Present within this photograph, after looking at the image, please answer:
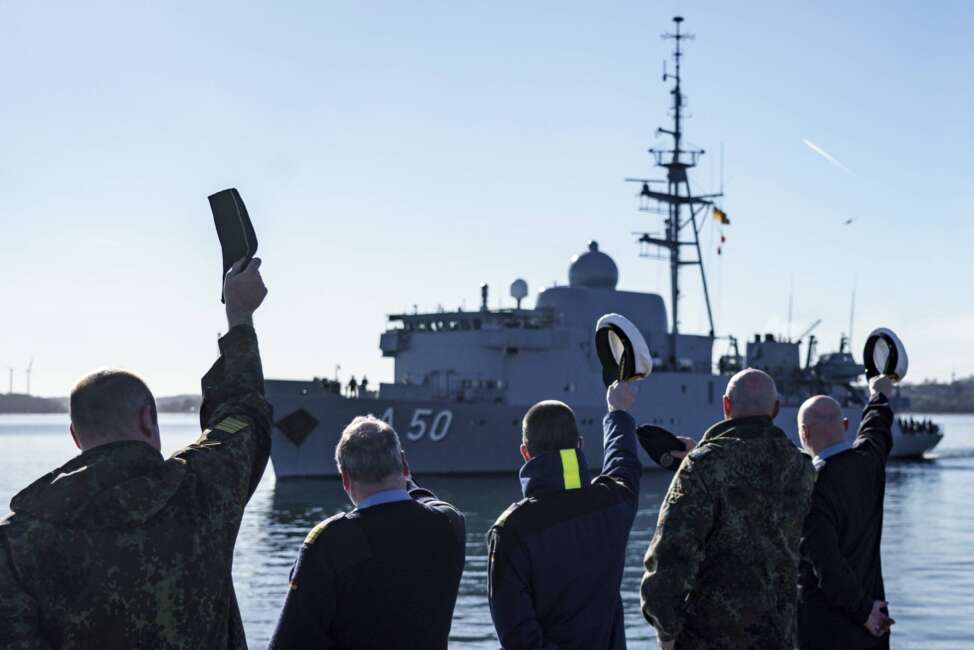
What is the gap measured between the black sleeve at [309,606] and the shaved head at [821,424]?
2.41m

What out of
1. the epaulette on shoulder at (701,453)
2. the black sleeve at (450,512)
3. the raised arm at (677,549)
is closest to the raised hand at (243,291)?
the black sleeve at (450,512)

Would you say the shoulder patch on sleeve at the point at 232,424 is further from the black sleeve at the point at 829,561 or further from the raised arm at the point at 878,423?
the raised arm at the point at 878,423

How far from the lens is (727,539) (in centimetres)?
358

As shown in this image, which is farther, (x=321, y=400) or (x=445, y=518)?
(x=321, y=400)

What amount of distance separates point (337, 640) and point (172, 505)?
2.07ft

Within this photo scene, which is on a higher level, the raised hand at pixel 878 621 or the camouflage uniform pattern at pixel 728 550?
the camouflage uniform pattern at pixel 728 550

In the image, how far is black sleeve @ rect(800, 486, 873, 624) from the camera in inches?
168

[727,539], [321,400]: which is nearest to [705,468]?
[727,539]

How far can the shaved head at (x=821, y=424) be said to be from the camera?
14.6 feet

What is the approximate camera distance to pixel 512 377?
98.3 ft

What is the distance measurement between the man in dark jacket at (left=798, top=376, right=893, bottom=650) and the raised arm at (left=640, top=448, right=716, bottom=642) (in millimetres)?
958

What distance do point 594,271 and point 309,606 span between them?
31.8 m

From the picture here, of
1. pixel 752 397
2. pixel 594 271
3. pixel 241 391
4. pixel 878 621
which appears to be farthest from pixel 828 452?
pixel 594 271

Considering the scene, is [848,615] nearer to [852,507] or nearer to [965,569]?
[852,507]
